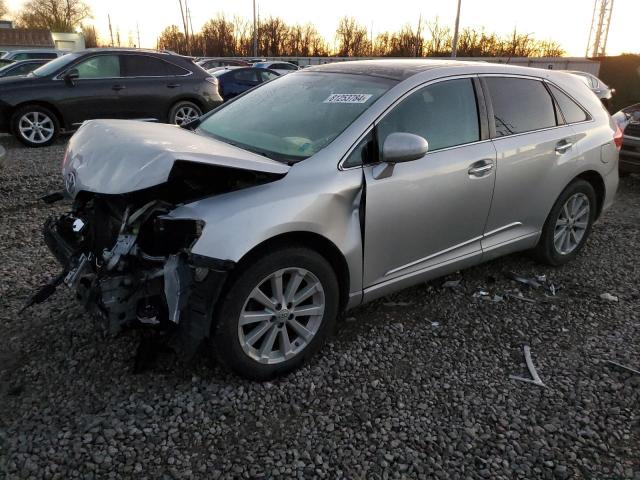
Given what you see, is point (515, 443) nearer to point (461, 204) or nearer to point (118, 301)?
point (461, 204)

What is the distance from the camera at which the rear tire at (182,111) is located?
9844 millimetres

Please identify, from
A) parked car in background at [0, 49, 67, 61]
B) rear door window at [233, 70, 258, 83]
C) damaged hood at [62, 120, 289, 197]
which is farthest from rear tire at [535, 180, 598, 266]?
parked car in background at [0, 49, 67, 61]

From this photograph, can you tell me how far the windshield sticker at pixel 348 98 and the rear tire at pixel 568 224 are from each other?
2.01 meters

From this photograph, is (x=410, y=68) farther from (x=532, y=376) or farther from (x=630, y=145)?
(x=630, y=145)

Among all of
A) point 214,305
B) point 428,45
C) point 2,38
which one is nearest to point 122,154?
point 214,305

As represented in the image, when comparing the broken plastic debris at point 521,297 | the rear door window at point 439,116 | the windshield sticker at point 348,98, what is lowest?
the broken plastic debris at point 521,297

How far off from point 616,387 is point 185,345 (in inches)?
94.3

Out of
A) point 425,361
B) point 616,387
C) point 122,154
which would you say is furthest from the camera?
point 425,361

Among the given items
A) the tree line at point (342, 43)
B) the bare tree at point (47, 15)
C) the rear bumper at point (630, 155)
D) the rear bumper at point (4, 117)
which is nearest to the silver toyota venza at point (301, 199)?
the rear bumper at point (630, 155)

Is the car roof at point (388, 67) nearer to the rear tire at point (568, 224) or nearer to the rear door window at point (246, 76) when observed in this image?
the rear tire at point (568, 224)

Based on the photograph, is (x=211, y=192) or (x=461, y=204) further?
(x=461, y=204)

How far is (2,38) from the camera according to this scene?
164 feet

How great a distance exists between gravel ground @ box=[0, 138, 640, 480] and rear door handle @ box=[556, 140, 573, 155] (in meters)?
1.19

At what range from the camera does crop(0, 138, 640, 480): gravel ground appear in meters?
2.33
